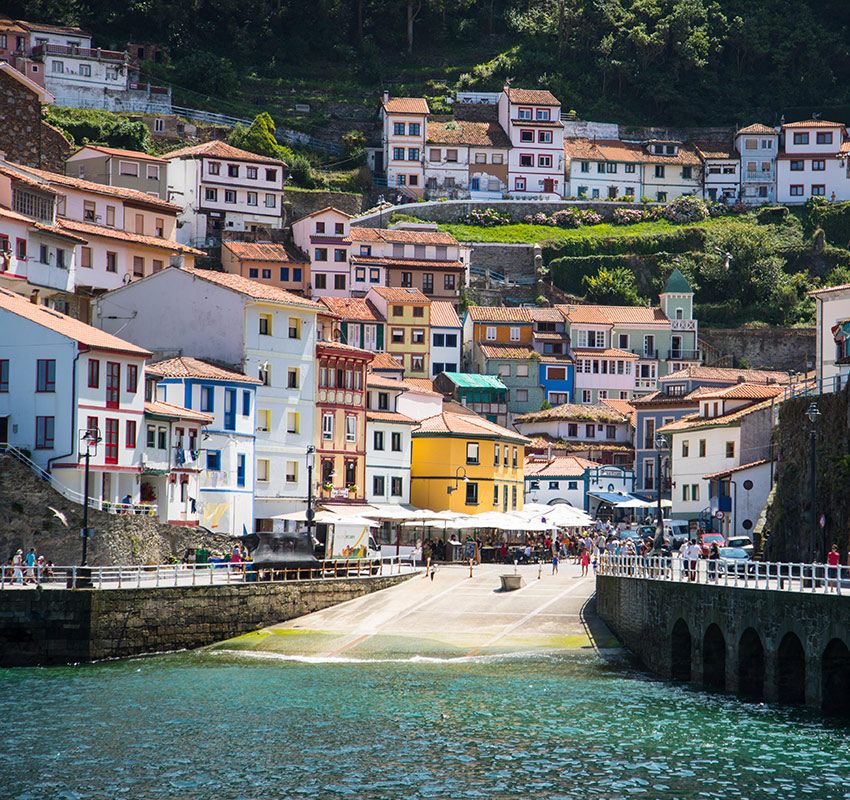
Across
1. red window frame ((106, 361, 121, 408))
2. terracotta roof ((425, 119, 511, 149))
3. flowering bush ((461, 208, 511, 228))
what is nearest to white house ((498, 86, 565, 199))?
terracotta roof ((425, 119, 511, 149))

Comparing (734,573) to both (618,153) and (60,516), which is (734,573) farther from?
(618,153)

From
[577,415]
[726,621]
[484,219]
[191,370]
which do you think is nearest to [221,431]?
[191,370]

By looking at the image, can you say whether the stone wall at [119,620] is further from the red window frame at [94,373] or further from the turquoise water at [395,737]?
the red window frame at [94,373]

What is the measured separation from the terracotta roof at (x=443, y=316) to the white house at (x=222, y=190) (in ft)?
45.7

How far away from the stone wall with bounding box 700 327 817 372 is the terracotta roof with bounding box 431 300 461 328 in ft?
68.6

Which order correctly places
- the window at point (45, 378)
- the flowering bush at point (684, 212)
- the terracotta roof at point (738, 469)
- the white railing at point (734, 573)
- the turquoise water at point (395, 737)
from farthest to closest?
the flowering bush at point (684, 212) → the terracotta roof at point (738, 469) → the window at point (45, 378) → the white railing at point (734, 573) → the turquoise water at point (395, 737)

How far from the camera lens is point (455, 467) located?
100438 millimetres

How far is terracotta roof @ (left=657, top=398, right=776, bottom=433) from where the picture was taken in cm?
9650

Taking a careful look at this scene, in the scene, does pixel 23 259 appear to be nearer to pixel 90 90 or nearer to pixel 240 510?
pixel 240 510

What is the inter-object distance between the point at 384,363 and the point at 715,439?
80.5 feet

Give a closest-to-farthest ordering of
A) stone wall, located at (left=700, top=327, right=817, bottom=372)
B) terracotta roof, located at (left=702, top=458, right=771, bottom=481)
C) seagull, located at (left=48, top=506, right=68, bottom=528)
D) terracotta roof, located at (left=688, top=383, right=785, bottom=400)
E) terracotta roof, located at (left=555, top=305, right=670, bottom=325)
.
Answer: seagull, located at (left=48, top=506, right=68, bottom=528), terracotta roof, located at (left=702, top=458, right=771, bottom=481), terracotta roof, located at (left=688, top=383, right=785, bottom=400), stone wall, located at (left=700, top=327, right=817, bottom=372), terracotta roof, located at (left=555, top=305, right=670, bottom=325)

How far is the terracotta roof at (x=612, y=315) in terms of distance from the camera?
140 m

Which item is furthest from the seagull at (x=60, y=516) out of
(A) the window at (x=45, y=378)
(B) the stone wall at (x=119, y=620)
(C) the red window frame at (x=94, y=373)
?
(B) the stone wall at (x=119, y=620)

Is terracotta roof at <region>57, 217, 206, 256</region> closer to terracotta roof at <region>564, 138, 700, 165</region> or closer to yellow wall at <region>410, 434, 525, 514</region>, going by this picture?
yellow wall at <region>410, 434, 525, 514</region>
